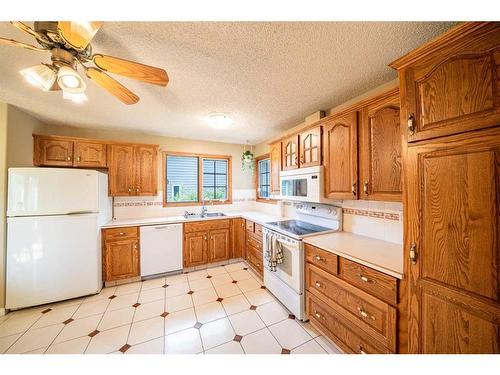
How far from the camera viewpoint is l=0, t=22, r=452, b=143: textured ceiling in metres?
1.09

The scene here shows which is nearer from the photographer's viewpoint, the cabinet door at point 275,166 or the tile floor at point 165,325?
the tile floor at point 165,325

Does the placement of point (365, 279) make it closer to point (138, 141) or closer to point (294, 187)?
point (294, 187)

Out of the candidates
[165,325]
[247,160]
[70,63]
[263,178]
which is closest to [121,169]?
[70,63]

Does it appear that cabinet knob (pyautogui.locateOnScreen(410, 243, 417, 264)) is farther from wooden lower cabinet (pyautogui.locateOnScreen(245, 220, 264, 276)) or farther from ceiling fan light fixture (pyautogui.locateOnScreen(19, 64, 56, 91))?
ceiling fan light fixture (pyautogui.locateOnScreen(19, 64, 56, 91))

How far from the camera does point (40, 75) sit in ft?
3.55

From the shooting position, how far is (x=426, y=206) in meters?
0.94

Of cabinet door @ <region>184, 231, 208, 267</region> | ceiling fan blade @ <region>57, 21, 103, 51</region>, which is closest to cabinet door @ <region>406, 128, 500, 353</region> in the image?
ceiling fan blade @ <region>57, 21, 103, 51</region>

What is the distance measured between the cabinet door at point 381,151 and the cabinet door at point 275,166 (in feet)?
4.22

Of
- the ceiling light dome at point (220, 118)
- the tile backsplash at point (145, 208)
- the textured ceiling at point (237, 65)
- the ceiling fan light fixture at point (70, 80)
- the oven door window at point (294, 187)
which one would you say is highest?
the textured ceiling at point (237, 65)

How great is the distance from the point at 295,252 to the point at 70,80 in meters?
2.22

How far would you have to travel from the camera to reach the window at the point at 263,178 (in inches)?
149

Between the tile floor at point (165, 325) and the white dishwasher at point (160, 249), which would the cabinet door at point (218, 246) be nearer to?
the white dishwasher at point (160, 249)

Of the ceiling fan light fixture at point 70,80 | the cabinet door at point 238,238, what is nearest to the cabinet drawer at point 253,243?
the cabinet door at point 238,238

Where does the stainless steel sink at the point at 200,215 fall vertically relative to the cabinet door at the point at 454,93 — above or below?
below
